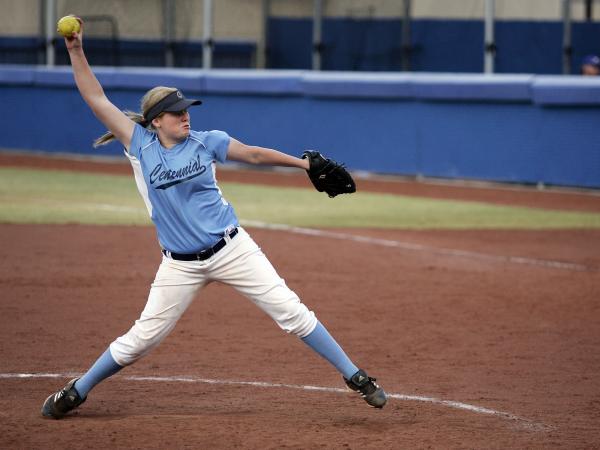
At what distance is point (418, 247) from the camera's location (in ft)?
41.7

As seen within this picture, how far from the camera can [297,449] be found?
550 centimetres

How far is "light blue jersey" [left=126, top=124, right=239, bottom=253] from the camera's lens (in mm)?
5836

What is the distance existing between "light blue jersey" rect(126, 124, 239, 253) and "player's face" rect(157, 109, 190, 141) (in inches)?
2.7

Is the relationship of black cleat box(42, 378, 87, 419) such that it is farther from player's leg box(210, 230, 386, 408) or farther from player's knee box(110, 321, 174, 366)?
player's leg box(210, 230, 386, 408)

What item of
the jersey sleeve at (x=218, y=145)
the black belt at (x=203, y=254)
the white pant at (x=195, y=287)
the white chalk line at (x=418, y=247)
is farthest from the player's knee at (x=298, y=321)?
the white chalk line at (x=418, y=247)

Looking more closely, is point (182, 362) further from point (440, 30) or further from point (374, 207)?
point (440, 30)

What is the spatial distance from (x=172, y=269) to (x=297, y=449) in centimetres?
112

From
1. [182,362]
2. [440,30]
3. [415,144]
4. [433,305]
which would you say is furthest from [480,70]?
[182,362]

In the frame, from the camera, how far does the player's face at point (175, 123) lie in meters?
5.84

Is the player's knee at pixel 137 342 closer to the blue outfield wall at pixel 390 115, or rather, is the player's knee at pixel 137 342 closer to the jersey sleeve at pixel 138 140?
the jersey sleeve at pixel 138 140

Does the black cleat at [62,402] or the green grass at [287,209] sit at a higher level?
the black cleat at [62,402]

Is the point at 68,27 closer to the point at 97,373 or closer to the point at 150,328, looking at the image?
the point at 150,328

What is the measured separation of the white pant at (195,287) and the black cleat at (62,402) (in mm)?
273

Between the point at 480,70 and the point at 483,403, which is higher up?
the point at 480,70
